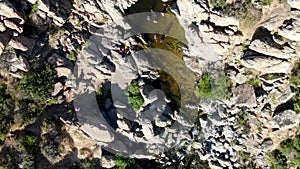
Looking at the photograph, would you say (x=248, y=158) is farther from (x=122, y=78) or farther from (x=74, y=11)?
(x=74, y=11)

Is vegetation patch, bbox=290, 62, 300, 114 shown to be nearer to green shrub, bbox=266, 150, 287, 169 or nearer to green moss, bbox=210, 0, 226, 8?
green shrub, bbox=266, 150, 287, 169

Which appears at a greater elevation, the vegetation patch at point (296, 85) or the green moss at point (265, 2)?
the green moss at point (265, 2)

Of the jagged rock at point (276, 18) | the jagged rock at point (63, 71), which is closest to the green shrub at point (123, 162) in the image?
the jagged rock at point (63, 71)

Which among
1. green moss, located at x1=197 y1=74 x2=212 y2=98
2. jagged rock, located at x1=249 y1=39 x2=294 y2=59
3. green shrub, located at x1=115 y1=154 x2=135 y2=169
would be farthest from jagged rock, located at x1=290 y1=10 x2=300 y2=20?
green shrub, located at x1=115 y1=154 x2=135 y2=169

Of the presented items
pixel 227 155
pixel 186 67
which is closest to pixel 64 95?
pixel 186 67

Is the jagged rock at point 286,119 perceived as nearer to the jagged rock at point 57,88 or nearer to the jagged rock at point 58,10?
the jagged rock at point 57,88

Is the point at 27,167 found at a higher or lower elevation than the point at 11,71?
lower

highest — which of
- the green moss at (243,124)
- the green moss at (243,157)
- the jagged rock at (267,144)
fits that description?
the green moss at (243,124)
